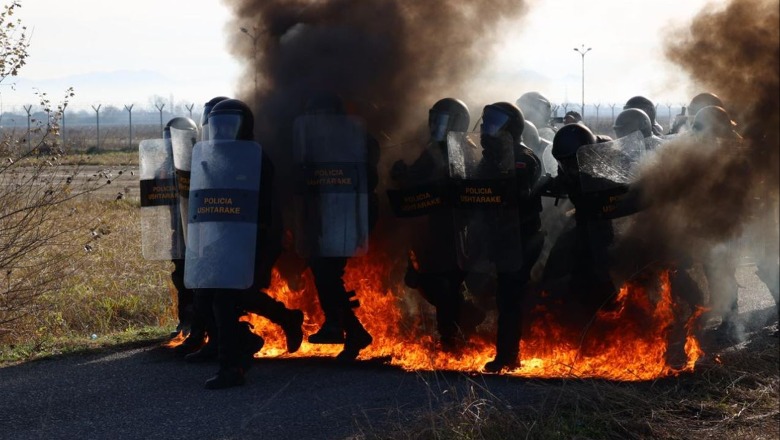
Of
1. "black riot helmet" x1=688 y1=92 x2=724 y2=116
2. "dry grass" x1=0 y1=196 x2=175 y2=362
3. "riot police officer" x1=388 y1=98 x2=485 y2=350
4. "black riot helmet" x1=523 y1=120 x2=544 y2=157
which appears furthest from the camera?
"black riot helmet" x1=523 y1=120 x2=544 y2=157

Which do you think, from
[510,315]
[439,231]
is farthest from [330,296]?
[510,315]

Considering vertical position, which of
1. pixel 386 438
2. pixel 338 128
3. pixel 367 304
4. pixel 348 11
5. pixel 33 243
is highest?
pixel 348 11

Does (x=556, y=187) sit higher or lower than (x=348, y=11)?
lower

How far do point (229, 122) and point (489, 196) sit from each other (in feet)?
6.14

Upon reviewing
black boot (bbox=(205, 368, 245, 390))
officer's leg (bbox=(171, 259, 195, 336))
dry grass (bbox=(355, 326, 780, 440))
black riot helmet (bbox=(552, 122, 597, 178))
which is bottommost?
dry grass (bbox=(355, 326, 780, 440))

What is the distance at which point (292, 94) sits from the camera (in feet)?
26.7

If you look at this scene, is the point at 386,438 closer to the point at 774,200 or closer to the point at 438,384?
the point at 438,384

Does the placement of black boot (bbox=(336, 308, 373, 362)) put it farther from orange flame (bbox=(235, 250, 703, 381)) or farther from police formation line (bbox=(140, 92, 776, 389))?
orange flame (bbox=(235, 250, 703, 381))

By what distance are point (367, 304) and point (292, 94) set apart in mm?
1795

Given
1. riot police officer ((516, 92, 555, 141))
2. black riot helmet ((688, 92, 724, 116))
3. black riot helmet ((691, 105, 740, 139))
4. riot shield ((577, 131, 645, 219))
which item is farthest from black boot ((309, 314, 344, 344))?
riot police officer ((516, 92, 555, 141))

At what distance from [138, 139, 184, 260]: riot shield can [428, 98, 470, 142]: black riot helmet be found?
235cm

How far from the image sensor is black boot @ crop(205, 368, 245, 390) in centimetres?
675

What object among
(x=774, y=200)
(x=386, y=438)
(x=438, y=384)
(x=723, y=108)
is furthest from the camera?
(x=723, y=108)

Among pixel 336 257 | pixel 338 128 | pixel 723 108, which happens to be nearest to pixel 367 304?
pixel 336 257
